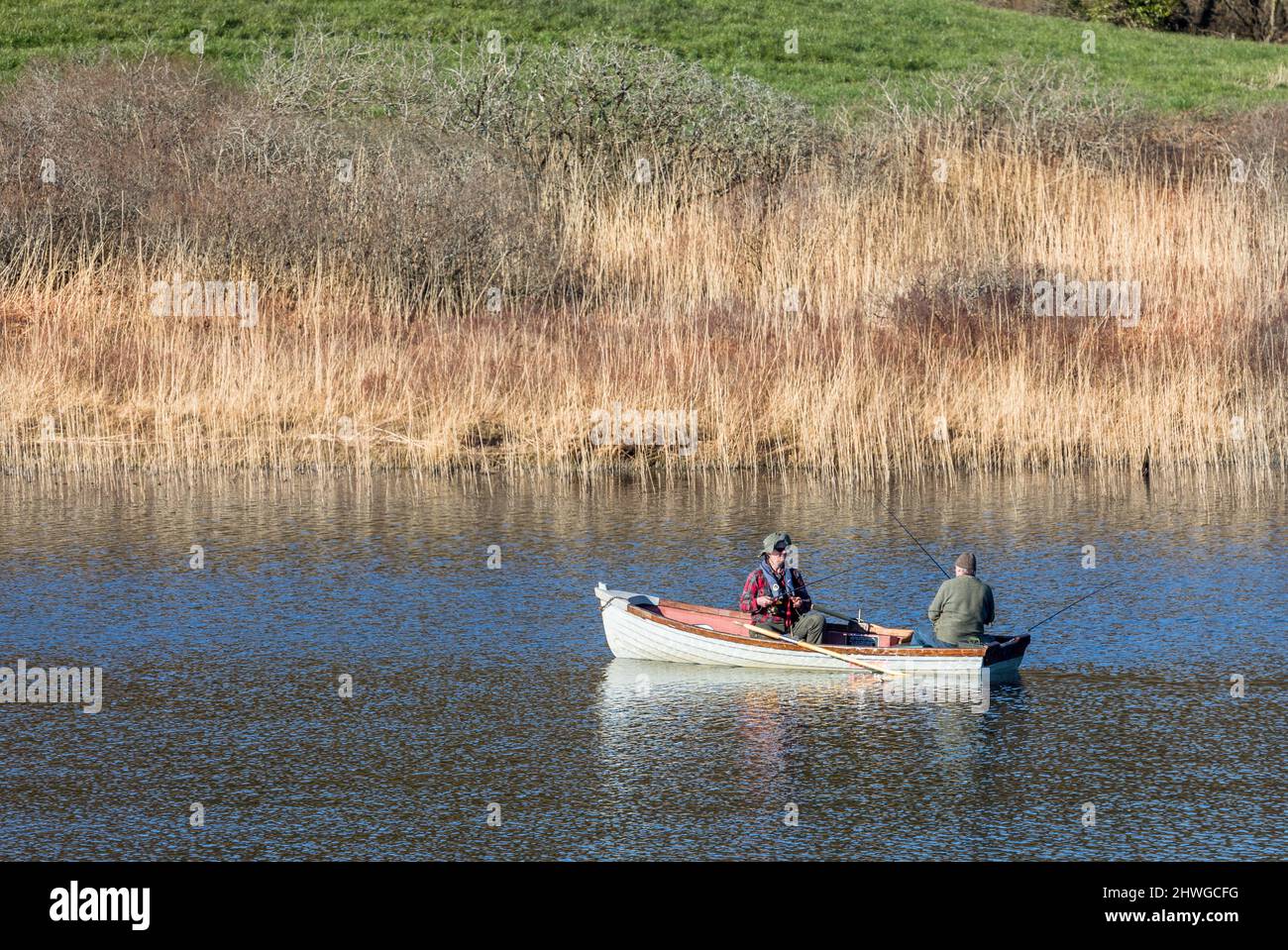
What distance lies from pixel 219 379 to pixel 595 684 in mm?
10935

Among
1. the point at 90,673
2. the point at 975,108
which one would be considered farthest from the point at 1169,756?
the point at 975,108

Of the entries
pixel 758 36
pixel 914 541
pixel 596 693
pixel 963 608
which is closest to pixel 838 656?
pixel 963 608

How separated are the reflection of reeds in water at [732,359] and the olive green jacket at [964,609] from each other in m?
7.97

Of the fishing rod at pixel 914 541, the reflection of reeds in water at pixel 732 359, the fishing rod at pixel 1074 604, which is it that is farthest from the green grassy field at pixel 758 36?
the fishing rod at pixel 1074 604

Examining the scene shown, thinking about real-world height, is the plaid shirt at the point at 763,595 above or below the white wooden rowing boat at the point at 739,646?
above

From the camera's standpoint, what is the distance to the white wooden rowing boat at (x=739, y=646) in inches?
471

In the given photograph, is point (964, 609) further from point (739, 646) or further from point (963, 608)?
point (739, 646)

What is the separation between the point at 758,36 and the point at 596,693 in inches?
1592

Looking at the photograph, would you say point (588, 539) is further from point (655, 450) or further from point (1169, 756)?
point (1169, 756)

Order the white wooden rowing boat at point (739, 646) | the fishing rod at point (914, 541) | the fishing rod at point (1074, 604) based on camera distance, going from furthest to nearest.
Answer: the fishing rod at point (914, 541) < the fishing rod at point (1074, 604) < the white wooden rowing boat at point (739, 646)

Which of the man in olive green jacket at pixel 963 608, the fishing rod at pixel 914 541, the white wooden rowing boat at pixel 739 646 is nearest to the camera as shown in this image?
the white wooden rowing boat at pixel 739 646

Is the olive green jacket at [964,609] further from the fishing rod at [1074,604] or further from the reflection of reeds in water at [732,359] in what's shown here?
the reflection of reeds in water at [732,359]

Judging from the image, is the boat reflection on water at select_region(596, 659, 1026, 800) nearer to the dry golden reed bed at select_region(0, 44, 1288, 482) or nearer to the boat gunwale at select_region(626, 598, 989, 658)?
the boat gunwale at select_region(626, 598, 989, 658)

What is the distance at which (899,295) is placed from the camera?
23.2 metres
